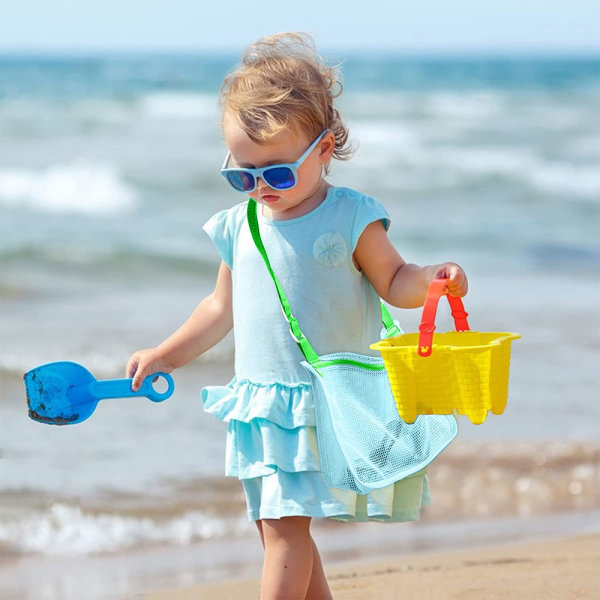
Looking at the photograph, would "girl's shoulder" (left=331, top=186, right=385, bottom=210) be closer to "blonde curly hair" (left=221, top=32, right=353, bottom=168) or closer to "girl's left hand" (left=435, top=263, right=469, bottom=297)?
"blonde curly hair" (left=221, top=32, right=353, bottom=168)

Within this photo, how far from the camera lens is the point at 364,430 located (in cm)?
245

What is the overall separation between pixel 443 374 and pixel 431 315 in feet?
0.38

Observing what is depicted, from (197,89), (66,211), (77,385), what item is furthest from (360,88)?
(77,385)

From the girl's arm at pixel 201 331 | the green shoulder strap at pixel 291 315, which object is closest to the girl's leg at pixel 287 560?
the green shoulder strap at pixel 291 315

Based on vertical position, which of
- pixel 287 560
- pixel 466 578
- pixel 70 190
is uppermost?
pixel 70 190

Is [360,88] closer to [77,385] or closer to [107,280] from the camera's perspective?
[107,280]

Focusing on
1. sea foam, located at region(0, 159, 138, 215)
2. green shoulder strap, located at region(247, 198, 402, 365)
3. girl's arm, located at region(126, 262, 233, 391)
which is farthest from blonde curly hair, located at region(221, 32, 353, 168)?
sea foam, located at region(0, 159, 138, 215)

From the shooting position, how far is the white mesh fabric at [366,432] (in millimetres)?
2434

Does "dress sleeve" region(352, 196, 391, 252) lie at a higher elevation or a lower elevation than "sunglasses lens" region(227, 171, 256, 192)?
lower

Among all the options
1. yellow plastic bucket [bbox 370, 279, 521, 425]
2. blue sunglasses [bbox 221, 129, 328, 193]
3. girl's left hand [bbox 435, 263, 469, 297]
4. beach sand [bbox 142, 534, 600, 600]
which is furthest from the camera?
beach sand [bbox 142, 534, 600, 600]

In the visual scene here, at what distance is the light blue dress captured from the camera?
253cm

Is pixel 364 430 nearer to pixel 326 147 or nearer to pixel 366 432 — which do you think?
pixel 366 432

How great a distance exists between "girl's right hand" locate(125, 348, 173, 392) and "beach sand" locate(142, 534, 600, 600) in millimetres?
940

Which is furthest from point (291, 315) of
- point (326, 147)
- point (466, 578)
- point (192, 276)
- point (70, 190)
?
point (70, 190)
